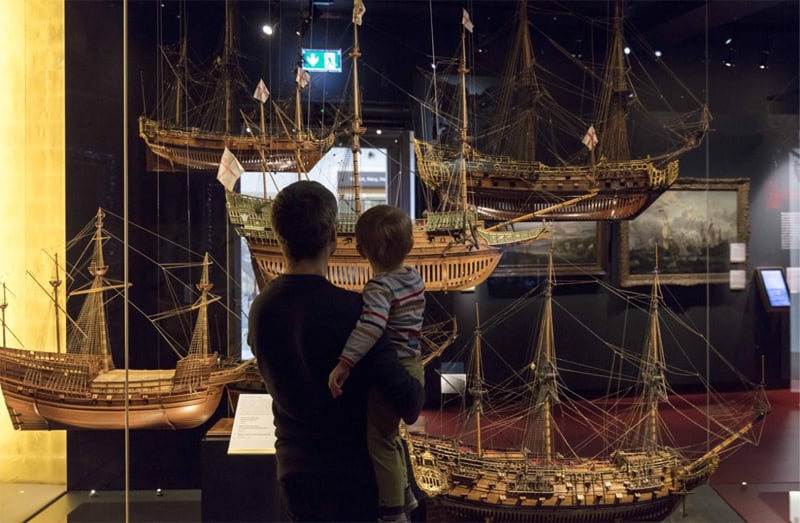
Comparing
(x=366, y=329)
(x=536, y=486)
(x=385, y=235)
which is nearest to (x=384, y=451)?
(x=366, y=329)

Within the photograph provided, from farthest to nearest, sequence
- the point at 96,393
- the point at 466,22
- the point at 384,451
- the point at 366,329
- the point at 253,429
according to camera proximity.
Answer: the point at 466,22 < the point at 96,393 < the point at 253,429 < the point at 384,451 < the point at 366,329

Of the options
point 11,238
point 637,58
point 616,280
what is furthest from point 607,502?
point 11,238

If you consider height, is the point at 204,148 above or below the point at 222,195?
above

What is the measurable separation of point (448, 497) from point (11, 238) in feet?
9.15

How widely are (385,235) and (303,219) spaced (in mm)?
264

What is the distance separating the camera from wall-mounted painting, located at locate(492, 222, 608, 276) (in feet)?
11.2

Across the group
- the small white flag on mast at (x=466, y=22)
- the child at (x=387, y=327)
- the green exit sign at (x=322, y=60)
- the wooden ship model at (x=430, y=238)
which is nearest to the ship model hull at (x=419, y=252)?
the wooden ship model at (x=430, y=238)

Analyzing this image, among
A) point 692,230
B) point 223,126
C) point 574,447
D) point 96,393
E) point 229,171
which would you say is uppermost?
point 223,126

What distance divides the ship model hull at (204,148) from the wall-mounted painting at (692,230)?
1.87 meters

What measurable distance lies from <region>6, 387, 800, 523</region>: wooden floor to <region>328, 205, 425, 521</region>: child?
81.6 inches

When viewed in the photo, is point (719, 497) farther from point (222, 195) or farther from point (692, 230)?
point (222, 195)

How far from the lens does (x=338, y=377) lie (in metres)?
1.78

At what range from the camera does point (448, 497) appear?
3.23 metres

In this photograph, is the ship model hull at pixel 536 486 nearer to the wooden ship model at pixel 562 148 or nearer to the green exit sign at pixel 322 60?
the wooden ship model at pixel 562 148
